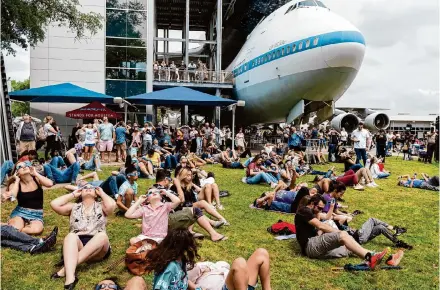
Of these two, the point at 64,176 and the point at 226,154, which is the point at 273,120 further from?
the point at 64,176

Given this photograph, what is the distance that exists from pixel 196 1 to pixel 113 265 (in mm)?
33697

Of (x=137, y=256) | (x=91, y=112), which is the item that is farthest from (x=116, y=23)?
(x=137, y=256)

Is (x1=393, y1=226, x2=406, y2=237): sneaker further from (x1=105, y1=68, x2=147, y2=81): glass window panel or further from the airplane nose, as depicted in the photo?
(x1=105, y1=68, x2=147, y2=81): glass window panel

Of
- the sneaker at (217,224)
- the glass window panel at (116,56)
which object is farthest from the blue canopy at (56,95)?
the sneaker at (217,224)

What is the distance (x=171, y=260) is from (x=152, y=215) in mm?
2167

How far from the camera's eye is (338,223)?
702cm

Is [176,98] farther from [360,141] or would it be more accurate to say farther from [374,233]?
[374,233]

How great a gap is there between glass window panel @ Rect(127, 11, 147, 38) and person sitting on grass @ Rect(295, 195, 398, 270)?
22668 mm

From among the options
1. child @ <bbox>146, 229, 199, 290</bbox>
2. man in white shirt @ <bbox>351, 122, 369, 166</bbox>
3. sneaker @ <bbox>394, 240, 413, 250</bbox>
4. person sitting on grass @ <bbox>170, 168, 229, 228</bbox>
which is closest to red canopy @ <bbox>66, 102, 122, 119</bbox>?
man in white shirt @ <bbox>351, 122, 369, 166</bbox>

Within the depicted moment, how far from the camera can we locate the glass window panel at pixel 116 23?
26.2 m

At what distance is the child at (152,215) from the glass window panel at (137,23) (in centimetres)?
2220

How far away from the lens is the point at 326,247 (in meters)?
5.77

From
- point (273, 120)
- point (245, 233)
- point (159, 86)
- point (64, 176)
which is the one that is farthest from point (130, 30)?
point (245, 233)

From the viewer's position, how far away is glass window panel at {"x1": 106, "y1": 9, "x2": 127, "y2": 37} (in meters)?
26.2
